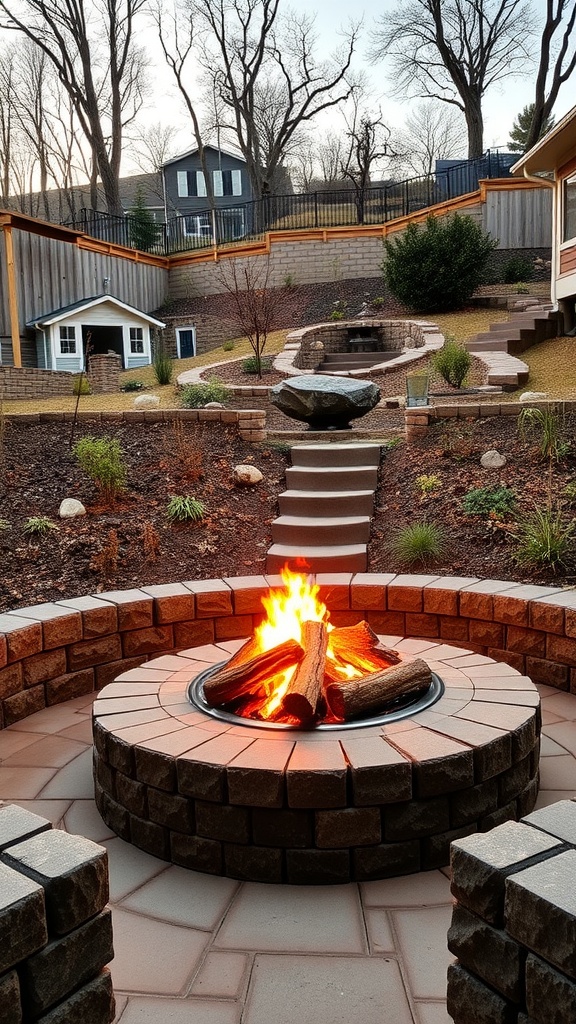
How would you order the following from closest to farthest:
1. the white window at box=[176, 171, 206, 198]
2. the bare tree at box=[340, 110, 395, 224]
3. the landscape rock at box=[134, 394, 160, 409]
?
the landscape rock at box=[134, 394, 160, 409] → the bare tree at box=[340, 110, 395, 224] → the white window at box=[176, 171, 206, 198]

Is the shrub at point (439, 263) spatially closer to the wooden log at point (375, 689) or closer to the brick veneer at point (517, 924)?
the wooden log at point (375, 689)

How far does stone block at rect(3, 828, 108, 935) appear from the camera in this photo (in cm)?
129

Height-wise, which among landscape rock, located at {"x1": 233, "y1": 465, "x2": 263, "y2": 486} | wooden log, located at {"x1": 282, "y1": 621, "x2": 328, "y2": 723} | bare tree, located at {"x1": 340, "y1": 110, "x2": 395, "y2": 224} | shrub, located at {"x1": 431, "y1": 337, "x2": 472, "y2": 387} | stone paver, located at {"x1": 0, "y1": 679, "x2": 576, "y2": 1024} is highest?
bare tree, located at {"x1": 340, "y1": 110, "x2": 395, "y2": 224}

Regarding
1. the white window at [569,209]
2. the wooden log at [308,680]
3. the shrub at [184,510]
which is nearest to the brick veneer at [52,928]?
the wooden log at [308,680]

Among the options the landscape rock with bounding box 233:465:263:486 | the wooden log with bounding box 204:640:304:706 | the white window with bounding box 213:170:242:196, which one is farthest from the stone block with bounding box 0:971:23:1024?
the white window with bounding box 213:170:242:196

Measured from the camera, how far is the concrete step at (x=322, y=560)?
16.5 ft

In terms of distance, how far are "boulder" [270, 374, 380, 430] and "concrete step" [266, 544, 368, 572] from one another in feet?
9.47

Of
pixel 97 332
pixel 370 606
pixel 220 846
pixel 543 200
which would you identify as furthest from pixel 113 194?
pixel 220 846

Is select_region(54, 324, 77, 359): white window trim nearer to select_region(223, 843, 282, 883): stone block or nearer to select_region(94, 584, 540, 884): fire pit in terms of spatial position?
select_region(94, 584, 540, 884): fire pit

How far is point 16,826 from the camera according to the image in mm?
1456

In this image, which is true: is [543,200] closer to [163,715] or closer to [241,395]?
[241,395]

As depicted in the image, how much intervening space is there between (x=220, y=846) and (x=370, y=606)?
1915 millimetres

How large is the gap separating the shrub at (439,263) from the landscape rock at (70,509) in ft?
38.4

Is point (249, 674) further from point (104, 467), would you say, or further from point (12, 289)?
point (12, 289)
